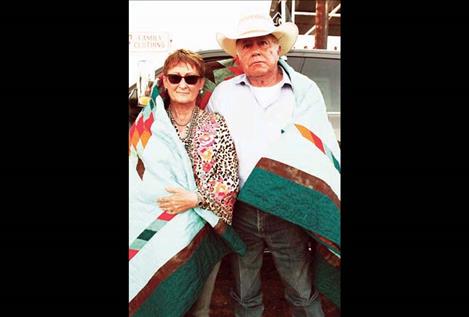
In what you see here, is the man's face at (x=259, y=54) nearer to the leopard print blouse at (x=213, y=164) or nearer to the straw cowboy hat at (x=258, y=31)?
the straw cowboy hat at (x=258, y=31)

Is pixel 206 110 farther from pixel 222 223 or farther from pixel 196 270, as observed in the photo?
pixel 196 270

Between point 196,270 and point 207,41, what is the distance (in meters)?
1.33

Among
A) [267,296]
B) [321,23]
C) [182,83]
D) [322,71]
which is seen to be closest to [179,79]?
[182,83]

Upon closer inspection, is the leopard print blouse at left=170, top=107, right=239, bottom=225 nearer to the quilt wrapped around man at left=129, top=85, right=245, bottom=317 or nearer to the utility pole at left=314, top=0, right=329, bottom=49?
the quilt wrapped around man at left=129, top=85, right=245, bottom=317

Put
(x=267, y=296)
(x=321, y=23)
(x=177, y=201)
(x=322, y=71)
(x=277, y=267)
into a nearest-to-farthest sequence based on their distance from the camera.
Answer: (x=177, y=201)
(x=277, y=267)
(x=267, y=296)
(x=322, y=71)
(x=321, y=23)

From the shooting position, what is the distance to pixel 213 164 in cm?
211

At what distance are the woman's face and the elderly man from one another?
0.64 feet

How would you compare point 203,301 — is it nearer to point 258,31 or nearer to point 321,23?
point 258,31

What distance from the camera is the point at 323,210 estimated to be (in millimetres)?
2207

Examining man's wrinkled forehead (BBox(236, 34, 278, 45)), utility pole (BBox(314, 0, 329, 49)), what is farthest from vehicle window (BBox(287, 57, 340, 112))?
man's wrinkled forehead (BBox(236, 34, 278, 45))

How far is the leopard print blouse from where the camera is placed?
2.11 metres

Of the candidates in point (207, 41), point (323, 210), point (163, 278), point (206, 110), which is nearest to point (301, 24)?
point (207, 41)

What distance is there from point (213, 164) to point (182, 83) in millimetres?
433

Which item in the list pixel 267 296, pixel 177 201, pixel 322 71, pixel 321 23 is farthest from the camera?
pixel 321 23
